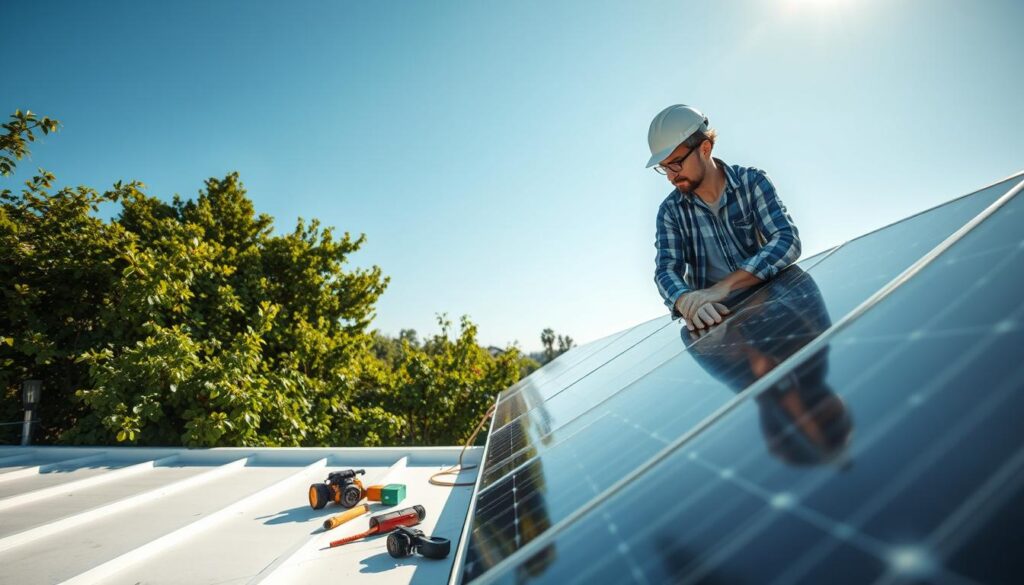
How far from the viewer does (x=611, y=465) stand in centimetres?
145

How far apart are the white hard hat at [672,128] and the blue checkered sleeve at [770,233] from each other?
0.62m

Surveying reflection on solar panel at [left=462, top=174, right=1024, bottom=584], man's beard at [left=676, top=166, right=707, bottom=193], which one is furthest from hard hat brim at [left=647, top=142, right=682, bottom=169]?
reflection on solar panel at [left=462, top=174, right=1024, bottom=584]

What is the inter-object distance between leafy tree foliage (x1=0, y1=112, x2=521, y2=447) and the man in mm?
5232

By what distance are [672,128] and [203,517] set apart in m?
4.13

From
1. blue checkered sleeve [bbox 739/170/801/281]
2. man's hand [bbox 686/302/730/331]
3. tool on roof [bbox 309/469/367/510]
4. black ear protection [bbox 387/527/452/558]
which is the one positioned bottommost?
black ear protection [bbox 387/527/452/558]

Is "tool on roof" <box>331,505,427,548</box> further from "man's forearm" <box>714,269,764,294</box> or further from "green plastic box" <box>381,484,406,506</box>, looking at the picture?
"man's forearm" <box>714,269,764,294</box>

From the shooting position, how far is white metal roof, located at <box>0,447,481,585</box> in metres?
2.00

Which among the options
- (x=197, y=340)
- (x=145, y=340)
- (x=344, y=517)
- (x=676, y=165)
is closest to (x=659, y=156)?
(x=676, y=165)

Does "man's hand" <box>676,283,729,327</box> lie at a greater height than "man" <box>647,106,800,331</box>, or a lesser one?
lesser

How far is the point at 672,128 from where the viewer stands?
3.46 m

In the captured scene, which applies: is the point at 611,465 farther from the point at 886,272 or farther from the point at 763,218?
the point at 763,218

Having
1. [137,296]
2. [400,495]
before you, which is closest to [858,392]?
[400,495]

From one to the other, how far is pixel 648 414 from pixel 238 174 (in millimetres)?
16309

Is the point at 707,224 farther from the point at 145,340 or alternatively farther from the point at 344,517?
the point at 145,340
